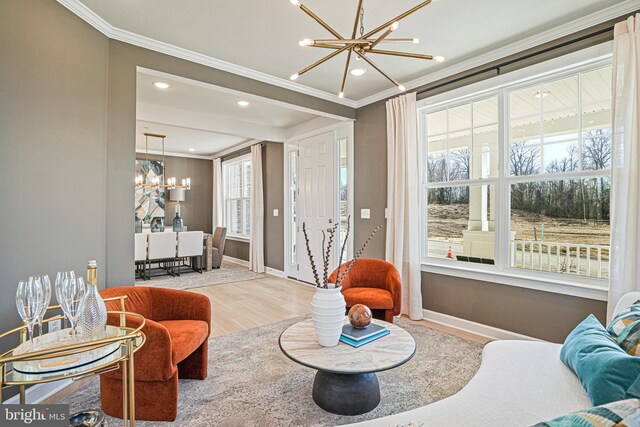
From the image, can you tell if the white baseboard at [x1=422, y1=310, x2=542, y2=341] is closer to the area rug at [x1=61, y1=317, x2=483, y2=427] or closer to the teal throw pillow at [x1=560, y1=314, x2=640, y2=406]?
the area rug at [x1=61, y1=317, x2=483, y2=427]

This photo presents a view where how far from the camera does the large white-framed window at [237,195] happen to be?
7.40 m

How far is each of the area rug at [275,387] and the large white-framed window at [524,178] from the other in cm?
99

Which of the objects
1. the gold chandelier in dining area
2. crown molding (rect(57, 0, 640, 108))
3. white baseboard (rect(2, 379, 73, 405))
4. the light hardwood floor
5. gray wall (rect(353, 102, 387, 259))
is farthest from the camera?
the gold chandelier in dining area

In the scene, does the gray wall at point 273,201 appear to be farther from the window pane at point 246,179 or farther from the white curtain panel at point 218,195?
the white curtain panel at point 218,195

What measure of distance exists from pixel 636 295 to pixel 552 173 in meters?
1.43

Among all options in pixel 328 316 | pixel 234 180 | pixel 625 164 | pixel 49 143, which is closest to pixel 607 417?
pixel 328 316

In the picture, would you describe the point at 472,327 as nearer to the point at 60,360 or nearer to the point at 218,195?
the point at 60,360

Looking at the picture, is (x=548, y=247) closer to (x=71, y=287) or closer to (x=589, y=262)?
(x=589, y=262)

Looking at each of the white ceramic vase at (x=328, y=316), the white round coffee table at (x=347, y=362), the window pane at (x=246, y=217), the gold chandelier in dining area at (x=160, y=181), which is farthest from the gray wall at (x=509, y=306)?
the gold chandelier in dining area at (x=160, y=181)

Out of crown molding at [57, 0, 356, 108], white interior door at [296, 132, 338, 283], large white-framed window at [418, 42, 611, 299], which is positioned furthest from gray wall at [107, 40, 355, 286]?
large white-framed window at [418, 42, 611, 299]

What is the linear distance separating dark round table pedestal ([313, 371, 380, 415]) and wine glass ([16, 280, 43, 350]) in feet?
4.88

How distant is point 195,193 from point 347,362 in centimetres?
780

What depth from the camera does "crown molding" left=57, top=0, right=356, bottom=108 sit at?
7.82ft

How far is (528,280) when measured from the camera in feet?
9.48
